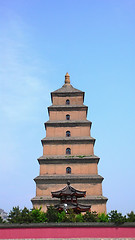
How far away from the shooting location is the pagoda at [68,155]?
2766cm

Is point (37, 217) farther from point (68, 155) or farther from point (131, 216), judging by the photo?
point (68, 155)

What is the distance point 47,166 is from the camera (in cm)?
2908

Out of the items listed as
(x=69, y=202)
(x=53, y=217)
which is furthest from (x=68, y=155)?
(x=53, y=217)

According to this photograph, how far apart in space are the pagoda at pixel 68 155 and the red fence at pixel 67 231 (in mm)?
9545

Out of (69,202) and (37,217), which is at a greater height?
(69,202)

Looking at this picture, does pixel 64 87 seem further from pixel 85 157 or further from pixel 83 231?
pixel 83 231

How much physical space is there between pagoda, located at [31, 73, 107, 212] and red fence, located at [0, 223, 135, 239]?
9.55 m

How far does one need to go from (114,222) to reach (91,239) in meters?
1.69

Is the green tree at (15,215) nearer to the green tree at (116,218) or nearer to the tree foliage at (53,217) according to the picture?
the tree foliage at (53,217)

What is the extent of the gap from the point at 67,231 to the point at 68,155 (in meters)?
13.0

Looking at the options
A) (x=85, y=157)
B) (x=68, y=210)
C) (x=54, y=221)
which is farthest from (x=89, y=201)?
(x=54, y=221)

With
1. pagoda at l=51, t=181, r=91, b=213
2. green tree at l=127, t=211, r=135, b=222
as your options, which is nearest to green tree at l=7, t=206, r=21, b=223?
pagoda at l=51, t=181, r=91, b=213

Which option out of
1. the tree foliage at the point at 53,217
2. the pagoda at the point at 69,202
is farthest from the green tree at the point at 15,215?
the pagoda at the point at 69,202

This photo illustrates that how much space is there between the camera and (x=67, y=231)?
55.8 ft
